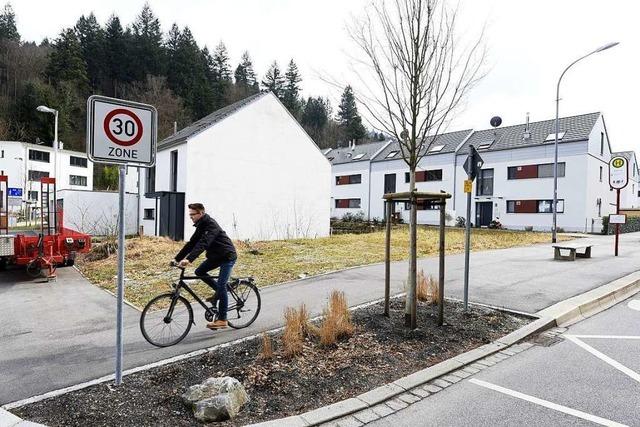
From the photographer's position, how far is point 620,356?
4988 millimetres

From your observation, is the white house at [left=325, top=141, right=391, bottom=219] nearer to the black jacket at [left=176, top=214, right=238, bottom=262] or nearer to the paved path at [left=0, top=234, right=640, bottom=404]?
the paved path at [left=0, top=234, right=640, bottom=404]

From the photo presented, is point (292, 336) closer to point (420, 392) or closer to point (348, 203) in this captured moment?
point (420, 392)

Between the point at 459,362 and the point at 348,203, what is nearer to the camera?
the point at 459,362

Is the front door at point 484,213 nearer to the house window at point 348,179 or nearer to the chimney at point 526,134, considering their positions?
the chimney at point 526,134

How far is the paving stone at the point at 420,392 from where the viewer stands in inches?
156

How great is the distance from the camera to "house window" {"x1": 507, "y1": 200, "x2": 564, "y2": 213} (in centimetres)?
3127

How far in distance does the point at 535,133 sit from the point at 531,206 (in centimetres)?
629

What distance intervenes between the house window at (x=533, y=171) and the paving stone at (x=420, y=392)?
32.0m

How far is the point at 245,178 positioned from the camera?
2158 cm

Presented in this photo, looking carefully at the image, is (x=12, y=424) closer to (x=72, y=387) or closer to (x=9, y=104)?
(x=72, y=387)

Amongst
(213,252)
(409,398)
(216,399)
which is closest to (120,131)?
→ (213,252)

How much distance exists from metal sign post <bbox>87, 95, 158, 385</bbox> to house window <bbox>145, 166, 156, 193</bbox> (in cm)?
2112

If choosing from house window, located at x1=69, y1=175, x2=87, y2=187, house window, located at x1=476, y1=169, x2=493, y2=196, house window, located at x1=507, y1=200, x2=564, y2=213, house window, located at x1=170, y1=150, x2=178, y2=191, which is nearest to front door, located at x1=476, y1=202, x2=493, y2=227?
house window, located at x1=476, y1=169, x2=493, y2=196

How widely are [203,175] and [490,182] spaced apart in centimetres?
2580
